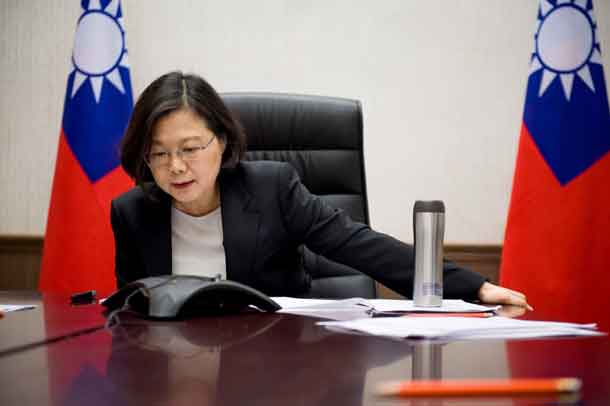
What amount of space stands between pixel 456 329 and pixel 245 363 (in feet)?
0.99

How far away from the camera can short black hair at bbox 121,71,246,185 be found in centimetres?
176

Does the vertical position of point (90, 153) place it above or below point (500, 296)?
above

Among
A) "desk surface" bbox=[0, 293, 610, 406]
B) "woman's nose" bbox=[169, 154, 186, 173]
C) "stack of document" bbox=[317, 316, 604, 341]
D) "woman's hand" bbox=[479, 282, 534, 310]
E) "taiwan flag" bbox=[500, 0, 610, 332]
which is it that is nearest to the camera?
"desk surface" bbox=[0, 293, 610, 406]

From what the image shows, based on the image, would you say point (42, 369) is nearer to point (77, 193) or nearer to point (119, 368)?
point (119, 368)

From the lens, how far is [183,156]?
1735 millimetres

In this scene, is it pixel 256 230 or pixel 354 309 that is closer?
pixel 354 309

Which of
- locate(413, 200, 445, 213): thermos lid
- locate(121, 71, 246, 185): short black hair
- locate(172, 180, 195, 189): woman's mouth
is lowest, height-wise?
locate(413, 200, 445, 213): thermos lid

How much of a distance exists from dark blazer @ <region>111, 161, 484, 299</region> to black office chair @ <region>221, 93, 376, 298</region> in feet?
0.84

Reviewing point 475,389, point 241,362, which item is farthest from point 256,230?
point 475,389

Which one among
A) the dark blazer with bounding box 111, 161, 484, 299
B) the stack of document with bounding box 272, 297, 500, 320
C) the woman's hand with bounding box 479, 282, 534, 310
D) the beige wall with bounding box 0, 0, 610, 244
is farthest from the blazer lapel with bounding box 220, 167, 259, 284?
the beige wall with bounding box 0, 0, 610, 244

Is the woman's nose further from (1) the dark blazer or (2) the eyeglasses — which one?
(1) the dark blazer

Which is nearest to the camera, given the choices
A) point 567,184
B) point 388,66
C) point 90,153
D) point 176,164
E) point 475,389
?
point 475,389

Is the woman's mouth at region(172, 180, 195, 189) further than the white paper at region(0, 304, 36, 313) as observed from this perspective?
Yes

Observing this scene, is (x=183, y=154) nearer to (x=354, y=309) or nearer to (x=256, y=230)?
(x=256, y=230)
